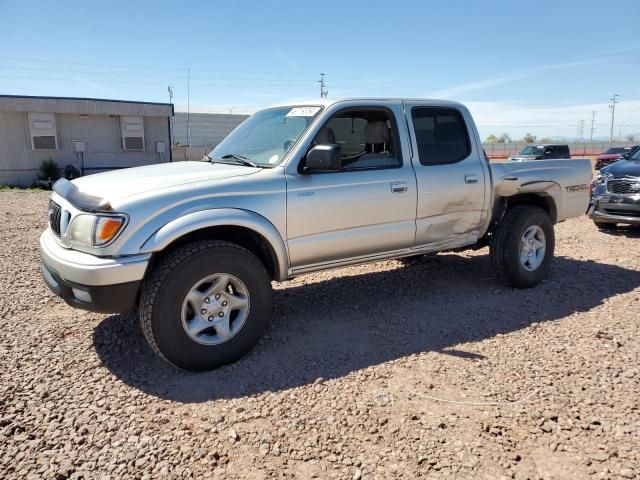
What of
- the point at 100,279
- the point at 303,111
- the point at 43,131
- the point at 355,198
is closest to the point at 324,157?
the point at 355,198

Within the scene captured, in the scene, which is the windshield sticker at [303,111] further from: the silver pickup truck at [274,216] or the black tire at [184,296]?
the black tire at [184,296]

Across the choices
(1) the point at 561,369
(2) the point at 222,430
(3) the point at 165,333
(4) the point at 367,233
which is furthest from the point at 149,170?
(1) the point at 561,369

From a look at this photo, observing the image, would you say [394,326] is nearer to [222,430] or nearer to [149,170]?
[222,430]

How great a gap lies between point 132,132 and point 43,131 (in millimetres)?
3308

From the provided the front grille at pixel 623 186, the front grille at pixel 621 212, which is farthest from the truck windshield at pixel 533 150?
the front grille at pixel 621 212

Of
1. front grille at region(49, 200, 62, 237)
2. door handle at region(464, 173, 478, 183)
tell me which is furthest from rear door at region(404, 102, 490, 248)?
front grille at region(49, 200, 62, 237)

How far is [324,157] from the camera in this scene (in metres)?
3.71

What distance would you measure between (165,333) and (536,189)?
4244 millimetres

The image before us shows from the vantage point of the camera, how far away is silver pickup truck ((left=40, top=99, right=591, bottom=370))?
326cm

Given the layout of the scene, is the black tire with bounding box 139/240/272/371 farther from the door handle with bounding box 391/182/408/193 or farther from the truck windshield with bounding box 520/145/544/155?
the truck windshield with bounding box 520/145/544/155

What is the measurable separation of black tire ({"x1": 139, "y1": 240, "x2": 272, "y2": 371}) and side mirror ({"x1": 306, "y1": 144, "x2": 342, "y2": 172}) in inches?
34.0

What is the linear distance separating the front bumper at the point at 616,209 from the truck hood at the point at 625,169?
0.40 m

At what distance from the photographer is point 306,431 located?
280 cm

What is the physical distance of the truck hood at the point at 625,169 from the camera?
8.54 m
